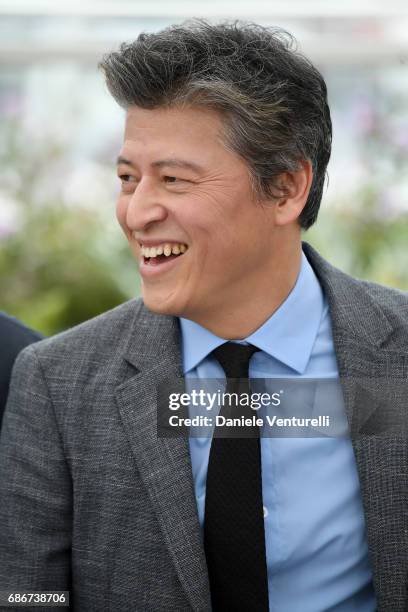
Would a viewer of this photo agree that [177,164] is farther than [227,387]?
No

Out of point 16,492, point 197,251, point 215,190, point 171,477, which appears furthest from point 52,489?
point 215,190

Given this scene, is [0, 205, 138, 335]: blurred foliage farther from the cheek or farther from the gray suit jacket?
the cheek

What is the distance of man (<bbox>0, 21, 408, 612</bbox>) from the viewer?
1755 millimetres

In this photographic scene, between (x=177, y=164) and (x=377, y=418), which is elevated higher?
(x=177, y=164)

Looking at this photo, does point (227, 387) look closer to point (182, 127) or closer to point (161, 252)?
point (161, 252)

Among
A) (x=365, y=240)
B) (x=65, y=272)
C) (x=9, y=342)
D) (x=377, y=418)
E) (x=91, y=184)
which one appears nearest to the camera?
(x=377, y=418)

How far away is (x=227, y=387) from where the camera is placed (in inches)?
73.0

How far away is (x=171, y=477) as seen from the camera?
1782mm

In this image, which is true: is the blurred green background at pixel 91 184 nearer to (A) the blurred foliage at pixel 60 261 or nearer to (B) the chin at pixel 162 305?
(A) the blurred foliage at pixel 60 261

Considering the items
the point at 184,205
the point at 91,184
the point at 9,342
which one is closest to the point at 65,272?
the point at 91,184

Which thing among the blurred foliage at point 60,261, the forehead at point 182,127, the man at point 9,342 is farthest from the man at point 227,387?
the blurred foliage at point 60,261

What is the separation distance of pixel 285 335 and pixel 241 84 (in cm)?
52

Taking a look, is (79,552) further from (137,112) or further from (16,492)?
(137,112)

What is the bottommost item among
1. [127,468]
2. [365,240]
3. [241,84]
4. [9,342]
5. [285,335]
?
[127,468]
